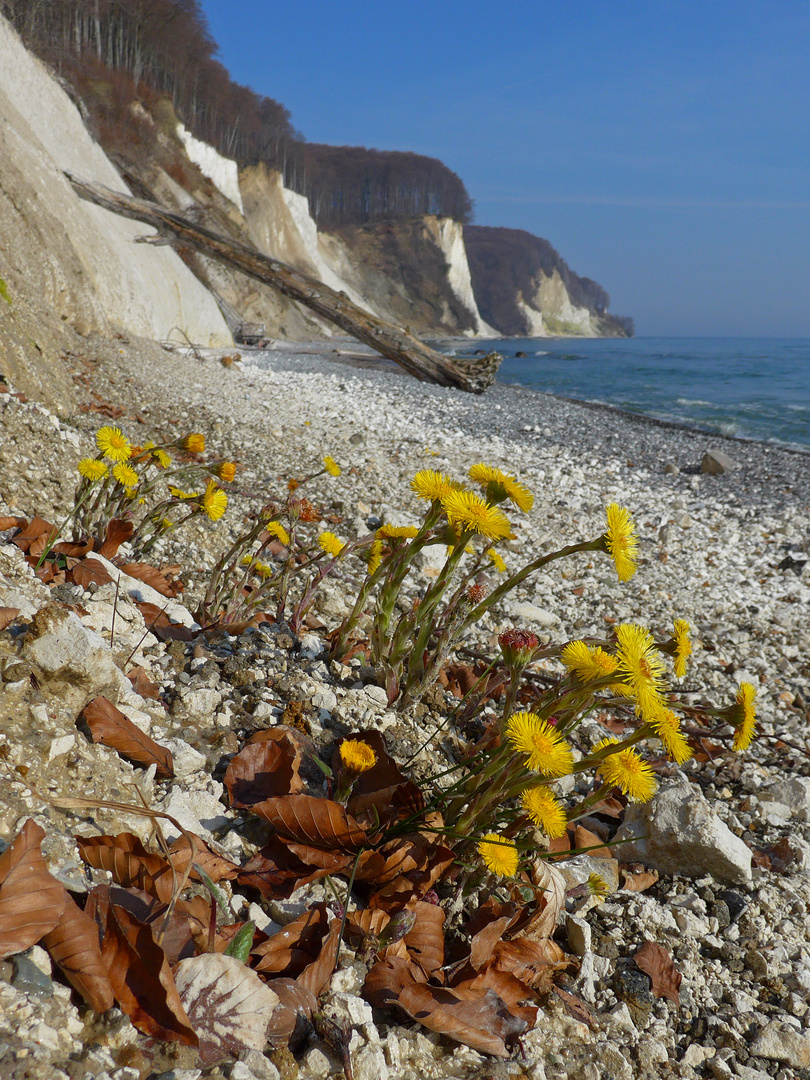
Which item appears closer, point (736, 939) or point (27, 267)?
point (736, 939)

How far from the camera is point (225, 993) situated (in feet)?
3.07

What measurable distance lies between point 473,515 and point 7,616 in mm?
1060

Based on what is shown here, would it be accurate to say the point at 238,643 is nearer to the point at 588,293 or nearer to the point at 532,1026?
the point at 532,1026

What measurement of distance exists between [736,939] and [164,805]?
1339mm

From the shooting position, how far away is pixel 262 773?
4.62 ft

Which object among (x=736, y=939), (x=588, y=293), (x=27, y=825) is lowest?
(x=736, y=939)

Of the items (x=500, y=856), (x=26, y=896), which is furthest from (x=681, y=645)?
(x=26, y=896)

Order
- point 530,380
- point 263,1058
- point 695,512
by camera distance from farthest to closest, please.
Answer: point 530,380 < point 695,512 < point 263,1058

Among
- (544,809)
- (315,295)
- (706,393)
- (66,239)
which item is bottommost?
(544,809)

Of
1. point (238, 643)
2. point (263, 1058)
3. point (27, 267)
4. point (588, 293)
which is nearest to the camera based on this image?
point (263, 1058)

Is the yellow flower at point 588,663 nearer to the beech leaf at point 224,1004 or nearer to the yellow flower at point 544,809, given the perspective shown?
the yellow flower at point 544,809

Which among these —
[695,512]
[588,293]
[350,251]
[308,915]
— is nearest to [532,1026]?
[308,915]

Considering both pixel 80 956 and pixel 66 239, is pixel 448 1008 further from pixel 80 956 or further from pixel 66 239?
pixel 66 239

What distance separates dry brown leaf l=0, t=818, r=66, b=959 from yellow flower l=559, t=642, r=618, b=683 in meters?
0.90
